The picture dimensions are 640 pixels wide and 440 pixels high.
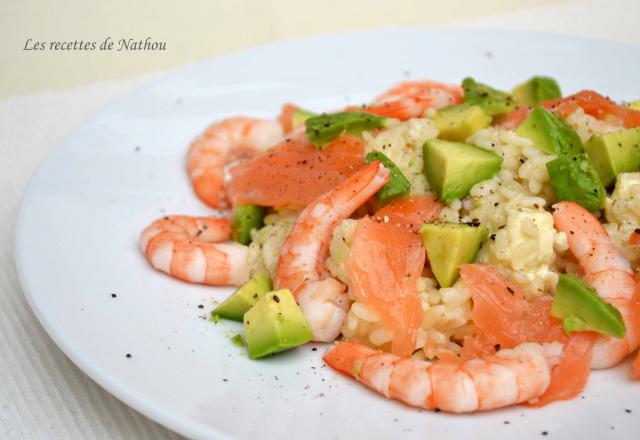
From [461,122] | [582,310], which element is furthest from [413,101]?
[582,310]

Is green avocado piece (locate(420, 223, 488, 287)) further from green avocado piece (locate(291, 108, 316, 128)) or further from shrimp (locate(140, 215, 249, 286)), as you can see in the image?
green avocado piece (locate(291, 108, 316, 128))

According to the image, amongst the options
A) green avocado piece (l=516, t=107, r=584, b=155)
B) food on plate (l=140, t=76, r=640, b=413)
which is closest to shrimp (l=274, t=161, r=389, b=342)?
food on plate (l=140, t=76, r=640, b=413)

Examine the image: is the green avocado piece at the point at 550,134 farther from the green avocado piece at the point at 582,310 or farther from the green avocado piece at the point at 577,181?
the green avocado piece at the point at 582,310

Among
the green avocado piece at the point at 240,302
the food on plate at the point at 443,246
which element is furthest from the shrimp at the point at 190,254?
the green avocado piece at the point at 240,302

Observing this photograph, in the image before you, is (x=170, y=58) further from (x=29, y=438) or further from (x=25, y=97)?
(x=29, y=438)

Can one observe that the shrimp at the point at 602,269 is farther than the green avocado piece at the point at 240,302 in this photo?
No

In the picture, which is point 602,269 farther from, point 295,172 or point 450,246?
point 295,172
